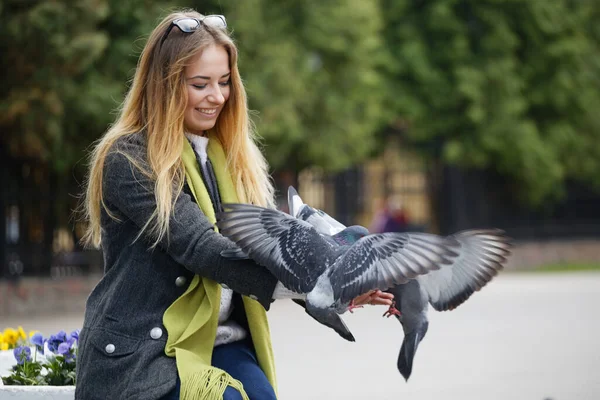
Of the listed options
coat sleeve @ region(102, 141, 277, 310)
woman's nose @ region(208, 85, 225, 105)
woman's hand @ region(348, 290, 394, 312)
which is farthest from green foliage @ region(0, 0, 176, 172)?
woman's hand @ region(348, 290, 394, 312)

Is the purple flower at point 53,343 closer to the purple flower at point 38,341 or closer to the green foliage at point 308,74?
the purple flower at point 38,341

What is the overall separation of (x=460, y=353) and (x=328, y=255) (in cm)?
801

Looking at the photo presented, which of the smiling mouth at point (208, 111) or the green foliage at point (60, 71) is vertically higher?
the smiling mouth at point (208, 111)

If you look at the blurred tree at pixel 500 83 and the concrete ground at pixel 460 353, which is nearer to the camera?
the concrete ground at pixel 460 353

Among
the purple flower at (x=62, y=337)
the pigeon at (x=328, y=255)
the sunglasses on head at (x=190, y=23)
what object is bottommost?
the purple flower at (x=62, y=337)

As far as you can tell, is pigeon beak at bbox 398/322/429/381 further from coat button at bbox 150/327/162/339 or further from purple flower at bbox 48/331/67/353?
purple flower at bbox 48/331/67/353

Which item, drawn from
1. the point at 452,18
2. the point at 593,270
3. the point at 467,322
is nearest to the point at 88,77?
the point at 467,322

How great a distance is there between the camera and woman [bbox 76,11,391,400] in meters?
3.20

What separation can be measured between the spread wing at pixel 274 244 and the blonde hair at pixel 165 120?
22 cm

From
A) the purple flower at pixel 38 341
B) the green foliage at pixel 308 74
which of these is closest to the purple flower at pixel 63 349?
the purple flower at pixel 38 341

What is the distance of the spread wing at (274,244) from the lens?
3088 mm

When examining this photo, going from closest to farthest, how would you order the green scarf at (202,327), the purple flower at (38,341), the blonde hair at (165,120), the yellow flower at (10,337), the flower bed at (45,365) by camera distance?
the green scarf at (202,327) < the blonde hair at (165,120) < the flower bed at (45,365) < the purple flower at (38,341) < the yellow flower at (10,337)

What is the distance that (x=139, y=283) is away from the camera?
3252mm

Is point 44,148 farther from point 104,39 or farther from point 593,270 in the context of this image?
point 593,270
